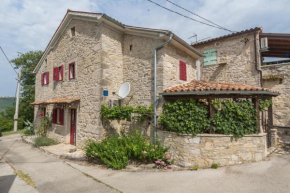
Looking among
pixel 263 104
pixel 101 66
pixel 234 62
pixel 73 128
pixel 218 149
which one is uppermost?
pixel 234 62

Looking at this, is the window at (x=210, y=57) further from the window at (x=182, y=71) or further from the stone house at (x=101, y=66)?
the window at (x=182, y=71)

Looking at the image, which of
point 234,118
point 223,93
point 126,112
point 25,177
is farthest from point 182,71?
point 25,177

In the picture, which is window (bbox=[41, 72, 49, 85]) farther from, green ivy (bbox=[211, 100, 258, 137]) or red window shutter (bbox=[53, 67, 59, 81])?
green ivy (bbox=[211, 100, 258, 137])

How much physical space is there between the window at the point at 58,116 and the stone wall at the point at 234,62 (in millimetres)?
9840

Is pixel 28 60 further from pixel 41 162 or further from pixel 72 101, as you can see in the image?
pixel 41 162

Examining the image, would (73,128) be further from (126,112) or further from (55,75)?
(126,112)

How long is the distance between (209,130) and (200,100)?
113cm

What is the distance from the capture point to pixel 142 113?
701cm

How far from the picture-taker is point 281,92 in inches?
352

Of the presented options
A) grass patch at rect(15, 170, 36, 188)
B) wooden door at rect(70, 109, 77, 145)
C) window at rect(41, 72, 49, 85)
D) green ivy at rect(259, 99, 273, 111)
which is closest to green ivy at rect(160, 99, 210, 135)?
green ivy at rect(259, 99, 273, 111)

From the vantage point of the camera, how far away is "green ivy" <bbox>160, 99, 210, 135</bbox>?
18.9ft

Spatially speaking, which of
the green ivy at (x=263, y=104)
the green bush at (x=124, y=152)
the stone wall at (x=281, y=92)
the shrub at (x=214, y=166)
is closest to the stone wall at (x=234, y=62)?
the stone wall at (x=281, y=92)

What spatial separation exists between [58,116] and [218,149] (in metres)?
9.15

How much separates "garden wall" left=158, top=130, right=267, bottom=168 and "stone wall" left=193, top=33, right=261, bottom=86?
17.3 feet
